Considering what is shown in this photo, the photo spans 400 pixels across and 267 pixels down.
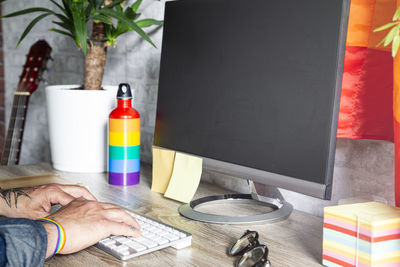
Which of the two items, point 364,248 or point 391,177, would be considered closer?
point 364,248

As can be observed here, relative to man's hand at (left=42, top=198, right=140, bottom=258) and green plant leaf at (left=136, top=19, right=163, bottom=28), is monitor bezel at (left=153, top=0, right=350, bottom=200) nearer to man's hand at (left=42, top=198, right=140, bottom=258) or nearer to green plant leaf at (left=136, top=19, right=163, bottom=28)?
man's hand at (left=42, top=198, right=140, bottom=258)

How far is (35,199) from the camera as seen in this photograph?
1.07 metres

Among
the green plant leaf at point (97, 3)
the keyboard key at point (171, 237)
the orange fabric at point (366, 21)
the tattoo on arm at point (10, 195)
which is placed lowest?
the keyboard key at point (171, 237)

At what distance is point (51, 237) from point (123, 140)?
591 mm

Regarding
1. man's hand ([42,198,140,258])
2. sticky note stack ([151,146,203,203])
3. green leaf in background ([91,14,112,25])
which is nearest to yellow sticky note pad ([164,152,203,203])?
sticky note stack ([151,146,203,203])

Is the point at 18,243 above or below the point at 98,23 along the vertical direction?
below

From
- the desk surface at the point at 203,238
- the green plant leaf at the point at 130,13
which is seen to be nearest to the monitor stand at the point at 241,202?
the desk surface at the point at 203,238

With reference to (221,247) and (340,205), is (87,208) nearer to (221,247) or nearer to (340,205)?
(221,247)

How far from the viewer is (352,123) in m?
0.97

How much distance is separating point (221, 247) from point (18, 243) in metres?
0.37

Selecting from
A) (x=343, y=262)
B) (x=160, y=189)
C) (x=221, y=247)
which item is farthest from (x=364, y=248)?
(x=160, y=189)

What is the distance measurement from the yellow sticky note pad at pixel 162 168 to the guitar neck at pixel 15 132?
889mm

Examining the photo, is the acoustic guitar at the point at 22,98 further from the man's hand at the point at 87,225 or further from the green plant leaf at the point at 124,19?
the man's hand at the point at 87,225

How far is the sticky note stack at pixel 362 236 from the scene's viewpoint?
0.72 meters
